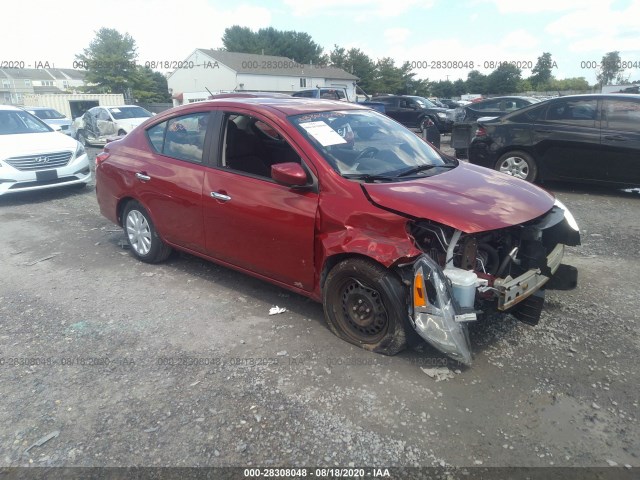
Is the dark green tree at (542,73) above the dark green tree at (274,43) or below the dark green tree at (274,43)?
below

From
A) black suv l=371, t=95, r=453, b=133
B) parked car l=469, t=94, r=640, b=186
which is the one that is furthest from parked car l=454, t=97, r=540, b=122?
parked car l=469, t=94, r=640, b=186

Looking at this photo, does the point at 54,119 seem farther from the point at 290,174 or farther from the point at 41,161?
the point at 290,174

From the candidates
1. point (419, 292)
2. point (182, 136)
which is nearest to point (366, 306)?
point (419, 292)

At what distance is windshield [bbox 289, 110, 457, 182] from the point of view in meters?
3.62

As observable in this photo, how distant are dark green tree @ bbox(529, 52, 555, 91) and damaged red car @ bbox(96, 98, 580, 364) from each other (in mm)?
70494

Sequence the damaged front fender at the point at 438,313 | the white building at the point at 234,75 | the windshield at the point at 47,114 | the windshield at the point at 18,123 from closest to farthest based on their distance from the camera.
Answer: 1. the damaged front fender at the point at 438,313
2. the windshield at the point at 18,123
3. the windshield at the point at 47,114
4. the white building at the point at 234,75

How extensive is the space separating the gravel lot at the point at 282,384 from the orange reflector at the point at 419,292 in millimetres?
522

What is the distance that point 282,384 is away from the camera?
3086 millimetres

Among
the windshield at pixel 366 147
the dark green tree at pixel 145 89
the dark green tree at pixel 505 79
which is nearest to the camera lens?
the windshield at pixel 366 147

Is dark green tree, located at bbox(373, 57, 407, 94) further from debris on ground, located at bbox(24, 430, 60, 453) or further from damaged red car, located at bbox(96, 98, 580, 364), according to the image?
debris on ground, located at bbox(24, 430, 60, 453)

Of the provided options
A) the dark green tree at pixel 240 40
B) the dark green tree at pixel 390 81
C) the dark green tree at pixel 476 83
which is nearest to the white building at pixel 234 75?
the dark green tree at pixel 390 81

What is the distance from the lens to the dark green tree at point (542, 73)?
66188 mm

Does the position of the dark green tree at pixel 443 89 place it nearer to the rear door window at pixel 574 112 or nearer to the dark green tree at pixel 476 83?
the dark green tree at pixel 476 83

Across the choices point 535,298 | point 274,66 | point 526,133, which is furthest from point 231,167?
point 274,66
